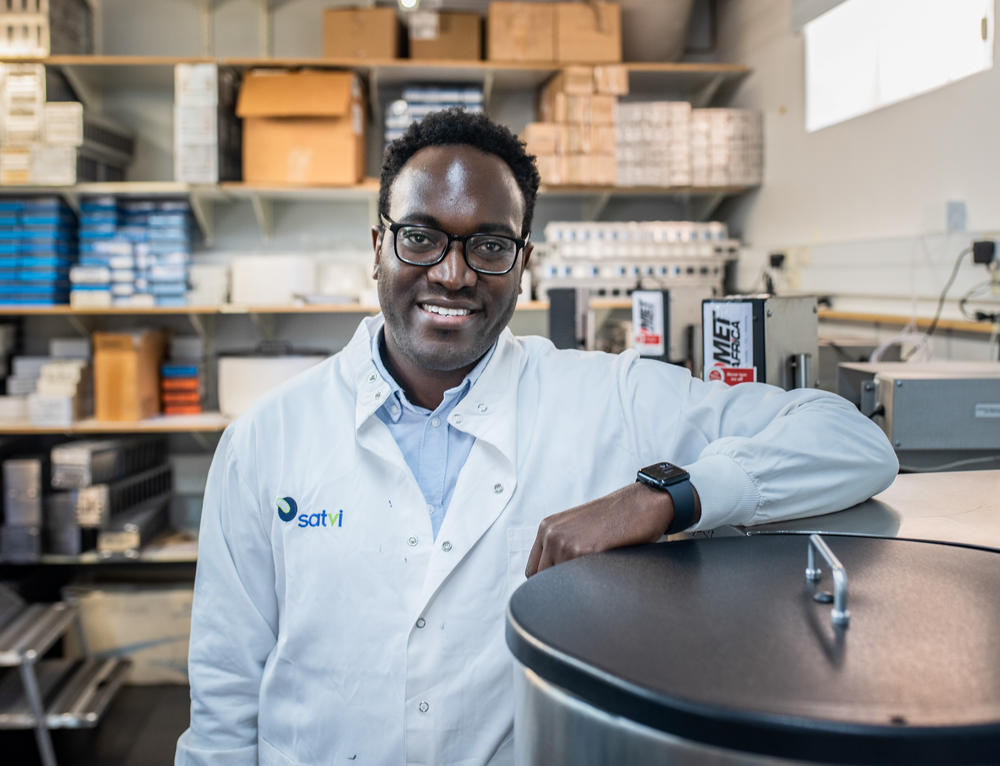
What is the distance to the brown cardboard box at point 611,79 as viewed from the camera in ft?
11.8

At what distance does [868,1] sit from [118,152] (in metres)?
3.16

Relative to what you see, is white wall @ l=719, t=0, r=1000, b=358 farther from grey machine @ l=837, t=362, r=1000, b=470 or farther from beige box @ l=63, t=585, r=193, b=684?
beige box @ l=63, t=585, r=193, b=684

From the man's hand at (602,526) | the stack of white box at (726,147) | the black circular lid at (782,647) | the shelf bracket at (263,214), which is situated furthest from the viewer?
the shelf bracket at (263,214)

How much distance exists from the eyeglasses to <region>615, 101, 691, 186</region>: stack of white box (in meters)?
2.65

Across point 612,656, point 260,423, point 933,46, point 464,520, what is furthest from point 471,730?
point 933,46

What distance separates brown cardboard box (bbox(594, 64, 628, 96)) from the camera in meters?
3.59

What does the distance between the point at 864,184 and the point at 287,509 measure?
2523mm

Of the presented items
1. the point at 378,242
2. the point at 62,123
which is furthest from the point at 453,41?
the point at 378,242

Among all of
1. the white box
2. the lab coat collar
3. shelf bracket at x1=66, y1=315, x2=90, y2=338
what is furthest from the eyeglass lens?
shelf bracket at x1=66, y1=315, x2=90, y2=338

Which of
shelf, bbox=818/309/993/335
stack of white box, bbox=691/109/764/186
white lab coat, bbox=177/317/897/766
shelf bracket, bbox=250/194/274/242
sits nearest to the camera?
white lab coat, bbox=177/317/897/766

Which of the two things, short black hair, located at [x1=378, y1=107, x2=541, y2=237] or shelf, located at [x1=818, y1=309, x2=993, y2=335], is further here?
shelf, located at [x1=818, y1=309, x2=993, y2=335]

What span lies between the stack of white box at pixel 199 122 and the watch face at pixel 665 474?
3111 mm

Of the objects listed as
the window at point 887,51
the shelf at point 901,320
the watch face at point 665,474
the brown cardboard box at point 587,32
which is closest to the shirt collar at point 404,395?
the watch face at point 665,474

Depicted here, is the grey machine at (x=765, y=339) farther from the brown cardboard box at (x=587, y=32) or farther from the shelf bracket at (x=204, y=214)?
the shelf bracket at (x=204, y=214)
